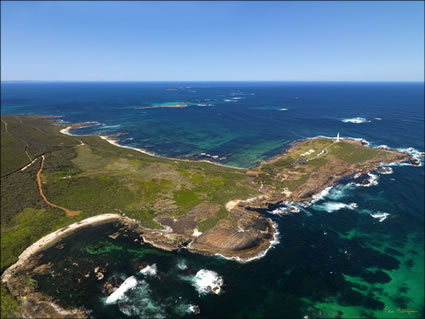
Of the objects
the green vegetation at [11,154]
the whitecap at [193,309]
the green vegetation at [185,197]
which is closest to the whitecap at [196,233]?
the green vegetation at [185,197]

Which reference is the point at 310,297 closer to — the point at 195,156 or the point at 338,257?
the point at 338,257

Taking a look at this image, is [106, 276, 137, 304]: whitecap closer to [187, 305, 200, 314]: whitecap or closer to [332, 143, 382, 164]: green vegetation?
[187, 305, 200, 314]: whitecap

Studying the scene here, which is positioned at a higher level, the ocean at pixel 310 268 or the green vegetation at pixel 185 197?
the green vegetation at pixel 185 197

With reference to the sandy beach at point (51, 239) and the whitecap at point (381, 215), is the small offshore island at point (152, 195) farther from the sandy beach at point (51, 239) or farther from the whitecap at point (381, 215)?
the whitecap at point (381, 215)

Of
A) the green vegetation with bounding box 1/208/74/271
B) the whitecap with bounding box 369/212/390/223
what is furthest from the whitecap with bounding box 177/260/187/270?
the whitecap with bounding box 369/212/390/223

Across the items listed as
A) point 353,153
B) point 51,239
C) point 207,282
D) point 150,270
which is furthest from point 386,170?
point 51,239
